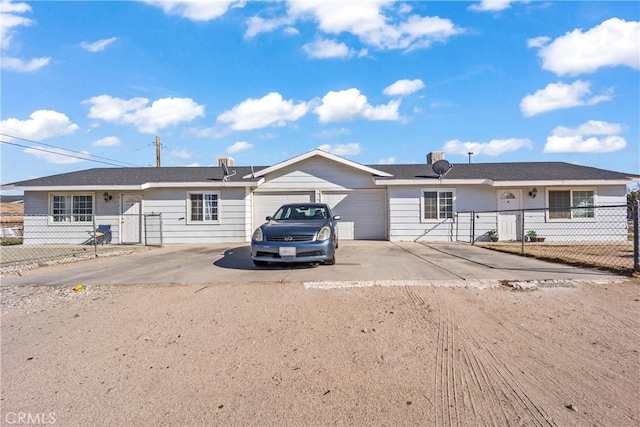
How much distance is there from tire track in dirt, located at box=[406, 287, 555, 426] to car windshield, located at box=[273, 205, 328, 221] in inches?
212

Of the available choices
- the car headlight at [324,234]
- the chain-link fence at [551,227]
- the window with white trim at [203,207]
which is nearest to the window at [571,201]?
the chain-link fence at [551,227]

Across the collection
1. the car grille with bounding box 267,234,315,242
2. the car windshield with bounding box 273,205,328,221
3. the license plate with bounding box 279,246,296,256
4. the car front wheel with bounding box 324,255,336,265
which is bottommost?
the car front wheel with bounding box 324,255,336,265

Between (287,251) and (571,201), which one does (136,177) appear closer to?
(287,251)

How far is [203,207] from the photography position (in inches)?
599

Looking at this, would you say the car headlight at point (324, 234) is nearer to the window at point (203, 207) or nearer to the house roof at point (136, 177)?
the house roof at point (136, 177)

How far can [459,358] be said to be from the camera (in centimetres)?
331

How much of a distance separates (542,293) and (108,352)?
5.67 meters

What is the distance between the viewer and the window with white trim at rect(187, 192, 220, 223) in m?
15.1

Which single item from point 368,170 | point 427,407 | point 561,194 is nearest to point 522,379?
point 427,407

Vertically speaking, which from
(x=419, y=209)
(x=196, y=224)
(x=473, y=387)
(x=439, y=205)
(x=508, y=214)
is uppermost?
(x=439, y=205)

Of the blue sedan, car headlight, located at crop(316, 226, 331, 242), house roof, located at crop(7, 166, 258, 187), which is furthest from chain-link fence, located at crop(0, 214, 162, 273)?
car headlight, located at crop(316, 226, 331, 242)

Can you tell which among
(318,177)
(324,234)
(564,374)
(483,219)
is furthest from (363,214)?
(564,374)

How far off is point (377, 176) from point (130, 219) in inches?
421

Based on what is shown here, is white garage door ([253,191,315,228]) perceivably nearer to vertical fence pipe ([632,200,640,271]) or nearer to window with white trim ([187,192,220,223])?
window with white trim ([187,192,220,223])
